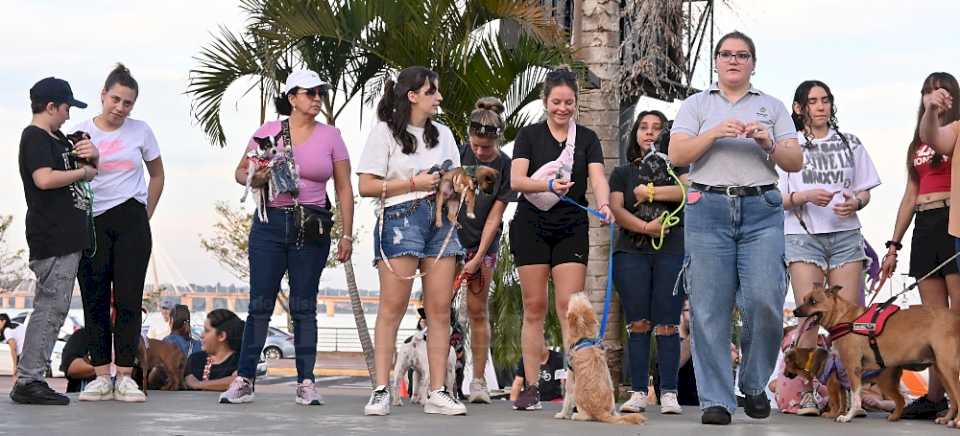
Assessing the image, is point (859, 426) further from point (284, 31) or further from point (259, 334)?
point (284, 31)

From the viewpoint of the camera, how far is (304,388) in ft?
24.8

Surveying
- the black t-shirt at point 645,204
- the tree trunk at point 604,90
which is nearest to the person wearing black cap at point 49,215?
the black t-shirt at point 645,204

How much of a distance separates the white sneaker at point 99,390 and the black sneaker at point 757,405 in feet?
12.6

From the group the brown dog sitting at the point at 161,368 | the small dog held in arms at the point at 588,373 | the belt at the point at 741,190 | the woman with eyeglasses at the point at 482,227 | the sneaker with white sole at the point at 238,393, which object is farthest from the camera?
the brown dog sitting at the point at 161,368

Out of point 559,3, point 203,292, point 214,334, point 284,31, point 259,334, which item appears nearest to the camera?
point 259,334

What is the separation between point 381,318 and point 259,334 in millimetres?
919

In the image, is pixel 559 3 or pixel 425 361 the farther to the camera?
pixel 559 3

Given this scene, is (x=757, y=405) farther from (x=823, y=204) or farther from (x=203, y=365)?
(x=203, y=365)

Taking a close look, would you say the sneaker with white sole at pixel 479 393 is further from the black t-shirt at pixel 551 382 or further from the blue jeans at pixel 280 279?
the black t-shirt at pixel 551 382

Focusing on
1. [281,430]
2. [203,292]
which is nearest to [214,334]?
[281,430]

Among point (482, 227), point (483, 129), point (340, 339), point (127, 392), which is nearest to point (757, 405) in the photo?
point (482, 227)

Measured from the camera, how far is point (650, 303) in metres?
7.46

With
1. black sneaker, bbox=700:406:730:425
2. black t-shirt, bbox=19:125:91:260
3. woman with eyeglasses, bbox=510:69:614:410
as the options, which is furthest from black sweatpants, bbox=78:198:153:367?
black sneaker, bbox=700:406:730:425

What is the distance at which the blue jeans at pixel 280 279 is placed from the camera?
290 inches
